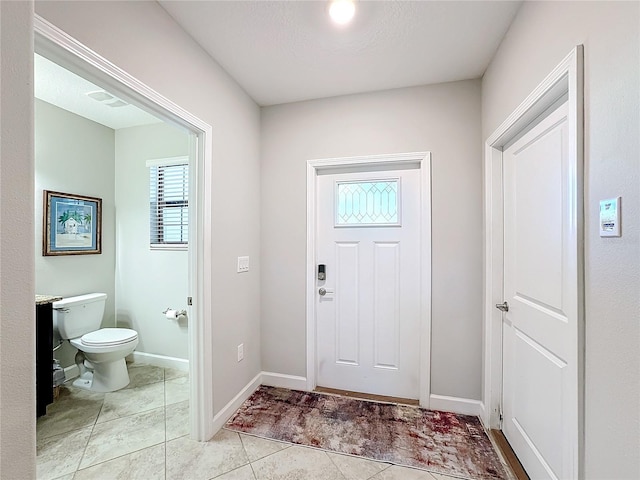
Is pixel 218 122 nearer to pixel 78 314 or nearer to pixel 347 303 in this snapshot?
pixel 347 303

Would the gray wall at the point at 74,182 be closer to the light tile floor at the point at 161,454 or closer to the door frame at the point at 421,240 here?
the light tile floor at the point at 161,454

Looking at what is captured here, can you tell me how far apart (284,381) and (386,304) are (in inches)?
44.5

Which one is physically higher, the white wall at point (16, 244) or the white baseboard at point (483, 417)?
the white wall at point (16, 244)

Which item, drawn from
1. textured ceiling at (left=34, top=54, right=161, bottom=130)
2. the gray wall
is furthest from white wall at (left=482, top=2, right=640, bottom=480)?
the gray wall

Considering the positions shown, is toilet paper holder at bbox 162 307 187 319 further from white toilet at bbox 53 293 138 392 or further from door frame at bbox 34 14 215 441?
door frame at bbox 34 14 215 441

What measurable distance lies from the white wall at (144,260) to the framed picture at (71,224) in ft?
0.69

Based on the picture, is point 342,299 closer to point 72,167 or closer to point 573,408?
point 573,408

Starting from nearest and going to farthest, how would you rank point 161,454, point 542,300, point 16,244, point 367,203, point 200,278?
1. point 16,244
2. point 542,300
3. point 161,454
4. point 200,278
5. point 367,203

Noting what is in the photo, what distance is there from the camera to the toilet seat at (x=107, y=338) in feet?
7.37

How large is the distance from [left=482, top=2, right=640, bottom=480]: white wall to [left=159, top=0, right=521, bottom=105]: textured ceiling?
0.60 meters

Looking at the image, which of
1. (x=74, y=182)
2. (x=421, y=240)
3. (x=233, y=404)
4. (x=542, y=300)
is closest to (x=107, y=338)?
(x=233, y=404)

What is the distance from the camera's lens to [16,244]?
1.69 ft

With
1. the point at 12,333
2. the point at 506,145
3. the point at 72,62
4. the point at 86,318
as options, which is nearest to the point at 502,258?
the point at 506,145

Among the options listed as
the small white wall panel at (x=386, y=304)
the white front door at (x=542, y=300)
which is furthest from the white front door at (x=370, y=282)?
the white front door at (x=542, y=300)
